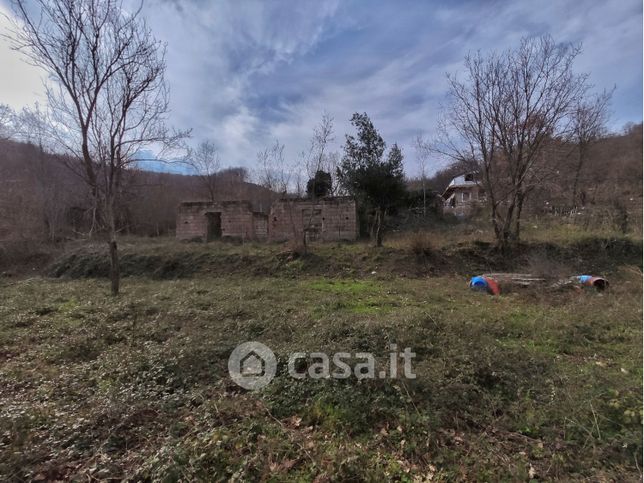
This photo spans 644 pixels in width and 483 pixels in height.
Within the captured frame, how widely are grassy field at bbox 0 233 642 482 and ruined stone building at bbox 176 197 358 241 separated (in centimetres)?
921

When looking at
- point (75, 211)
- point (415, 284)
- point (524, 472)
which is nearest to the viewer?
point (524, 472)

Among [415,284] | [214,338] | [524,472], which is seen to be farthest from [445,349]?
[415,284]

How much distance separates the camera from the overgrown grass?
2166 millimetres

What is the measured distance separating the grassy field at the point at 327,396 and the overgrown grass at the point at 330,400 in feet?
0.05

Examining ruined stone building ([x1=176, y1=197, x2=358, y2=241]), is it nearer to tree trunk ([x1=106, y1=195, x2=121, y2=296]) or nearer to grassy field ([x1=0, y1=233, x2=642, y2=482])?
tree trunk ([x1=106, y1=195, x2=121, y2=296])

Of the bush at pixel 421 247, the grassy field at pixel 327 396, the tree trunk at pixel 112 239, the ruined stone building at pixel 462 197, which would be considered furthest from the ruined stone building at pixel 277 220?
the grassy field at pixel 327 396

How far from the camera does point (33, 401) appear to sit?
295 centimetres

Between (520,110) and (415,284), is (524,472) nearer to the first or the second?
(415,284)

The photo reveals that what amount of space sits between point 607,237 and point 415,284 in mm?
7295

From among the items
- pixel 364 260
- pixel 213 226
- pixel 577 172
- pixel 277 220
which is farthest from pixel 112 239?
pixel 577 172

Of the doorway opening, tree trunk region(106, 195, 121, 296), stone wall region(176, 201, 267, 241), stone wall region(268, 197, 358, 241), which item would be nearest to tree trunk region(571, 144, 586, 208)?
stone wall region(268, 197, 358, 241)

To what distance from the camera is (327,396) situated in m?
2.87

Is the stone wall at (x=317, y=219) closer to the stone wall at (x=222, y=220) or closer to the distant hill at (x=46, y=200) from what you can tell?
the stone wall at (x=222, y=220)

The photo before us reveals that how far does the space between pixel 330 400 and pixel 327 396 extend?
41 mm
